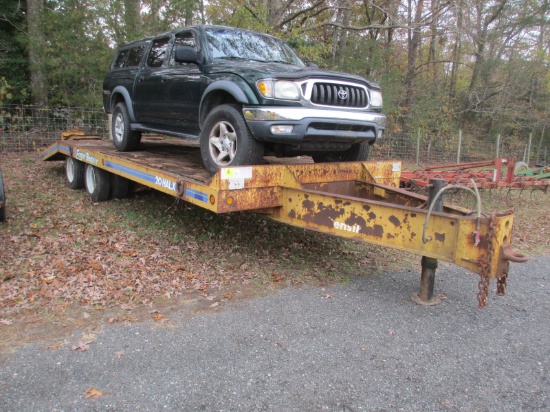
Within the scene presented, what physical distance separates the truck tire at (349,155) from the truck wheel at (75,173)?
484 cm

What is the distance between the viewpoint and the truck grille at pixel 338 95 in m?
4.63

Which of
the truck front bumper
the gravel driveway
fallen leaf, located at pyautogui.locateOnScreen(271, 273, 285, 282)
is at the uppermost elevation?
the truck front bumper

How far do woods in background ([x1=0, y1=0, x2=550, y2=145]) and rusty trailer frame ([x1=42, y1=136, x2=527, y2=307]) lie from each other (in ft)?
29.9

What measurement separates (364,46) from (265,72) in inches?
609

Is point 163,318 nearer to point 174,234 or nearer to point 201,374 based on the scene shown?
point 201,374

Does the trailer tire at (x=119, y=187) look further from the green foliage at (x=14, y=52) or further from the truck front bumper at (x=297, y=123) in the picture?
the green foliage at (x=14, y=52)

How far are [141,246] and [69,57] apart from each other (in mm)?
10398

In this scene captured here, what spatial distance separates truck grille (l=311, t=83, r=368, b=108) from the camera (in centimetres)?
463

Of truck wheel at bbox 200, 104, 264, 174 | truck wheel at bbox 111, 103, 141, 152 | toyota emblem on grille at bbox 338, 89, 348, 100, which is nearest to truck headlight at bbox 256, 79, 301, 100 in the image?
truck wheel at bbox 200, 104, 264, 174

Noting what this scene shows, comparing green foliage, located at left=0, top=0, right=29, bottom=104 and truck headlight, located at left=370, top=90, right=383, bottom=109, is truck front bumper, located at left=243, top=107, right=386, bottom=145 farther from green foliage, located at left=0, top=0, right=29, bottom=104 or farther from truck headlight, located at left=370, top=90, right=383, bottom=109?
green foliage, located at left=0, top=0, right=29, bottom=104

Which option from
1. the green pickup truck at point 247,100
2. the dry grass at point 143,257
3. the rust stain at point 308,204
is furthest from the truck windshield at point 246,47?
the dry grass at point 143,257

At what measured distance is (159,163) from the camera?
19.6 ft

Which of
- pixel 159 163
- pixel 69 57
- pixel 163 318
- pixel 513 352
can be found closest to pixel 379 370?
pixel 513 352

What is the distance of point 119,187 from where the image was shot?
303 inches
